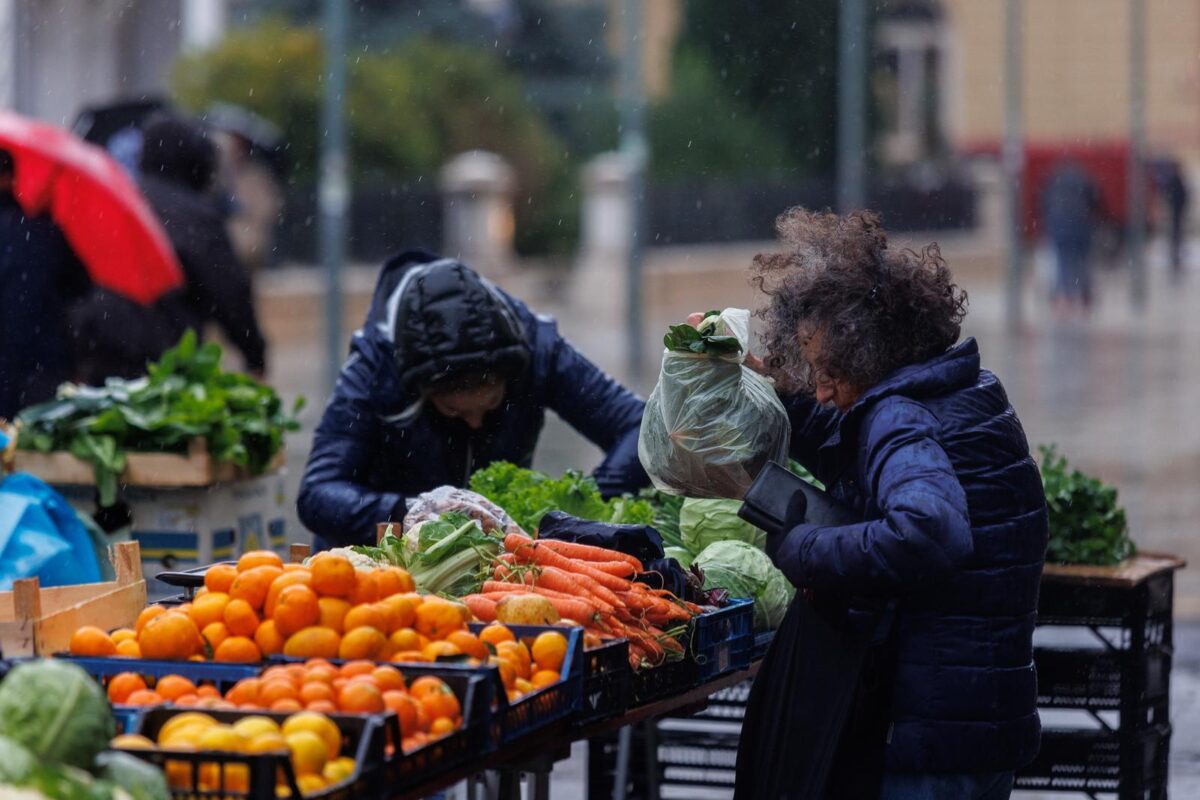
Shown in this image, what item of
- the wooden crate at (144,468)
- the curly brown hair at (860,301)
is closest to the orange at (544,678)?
the curly brown hair at (860,301)

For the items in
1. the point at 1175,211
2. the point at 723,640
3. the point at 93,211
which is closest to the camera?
the point at 723,640

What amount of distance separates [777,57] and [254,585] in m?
31.6

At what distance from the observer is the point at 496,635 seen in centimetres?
375

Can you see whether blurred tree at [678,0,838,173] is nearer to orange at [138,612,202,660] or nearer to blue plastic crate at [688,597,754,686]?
blue plastic crate at [688,597,754,686]

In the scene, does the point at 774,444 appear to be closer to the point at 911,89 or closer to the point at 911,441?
the point at 911,441

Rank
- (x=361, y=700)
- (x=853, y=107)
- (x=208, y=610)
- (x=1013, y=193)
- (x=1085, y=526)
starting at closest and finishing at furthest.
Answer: (x=361, y=700), (x=208, y=610), (x=1085, y=526), (x=853, y=107), (x=1013, y=193)

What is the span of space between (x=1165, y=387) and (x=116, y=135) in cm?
1138

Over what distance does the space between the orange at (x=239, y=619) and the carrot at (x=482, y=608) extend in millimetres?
571

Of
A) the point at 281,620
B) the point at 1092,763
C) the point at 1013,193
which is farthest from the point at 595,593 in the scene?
the point at 1013,193

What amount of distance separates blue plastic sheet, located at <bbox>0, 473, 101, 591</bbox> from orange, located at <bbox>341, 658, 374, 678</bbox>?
209 cm

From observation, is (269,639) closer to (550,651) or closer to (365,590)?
(365,590)

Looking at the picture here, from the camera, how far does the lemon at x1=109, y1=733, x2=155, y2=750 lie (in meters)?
2.96

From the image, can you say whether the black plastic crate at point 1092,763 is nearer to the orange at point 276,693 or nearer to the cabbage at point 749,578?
the cabbage at point 749,578

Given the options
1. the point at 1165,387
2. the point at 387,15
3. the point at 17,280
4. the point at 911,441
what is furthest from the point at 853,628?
the point at 387,15
